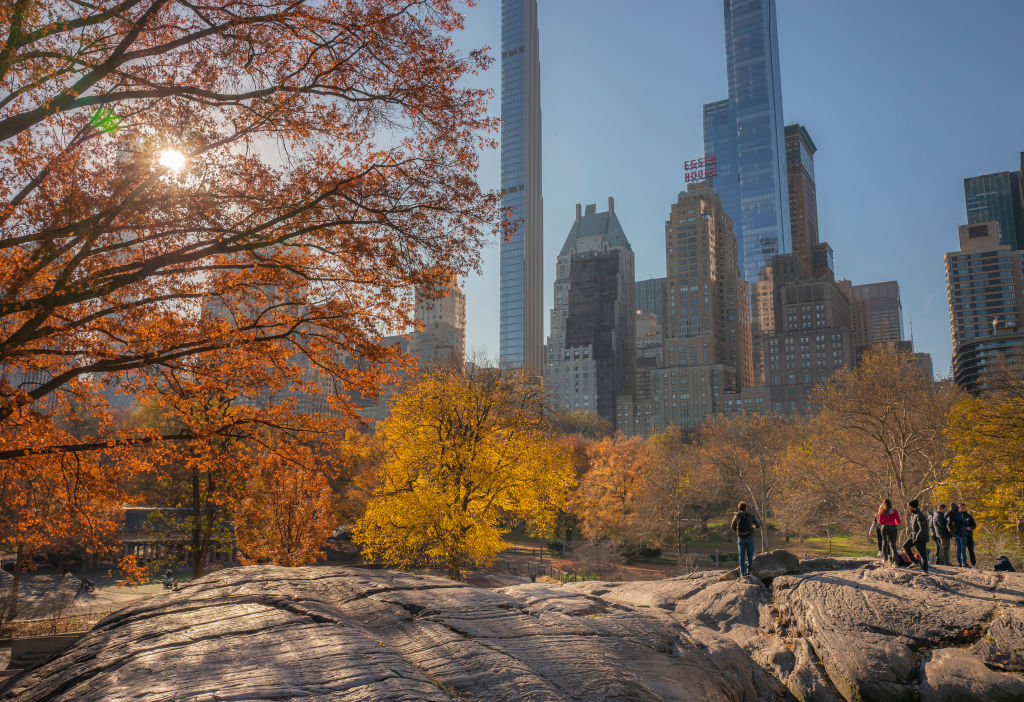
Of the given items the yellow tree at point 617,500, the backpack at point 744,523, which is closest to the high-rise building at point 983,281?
the yellow tree at point 617,500

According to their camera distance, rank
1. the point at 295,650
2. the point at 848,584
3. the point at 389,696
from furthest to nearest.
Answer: the point at 848,584 → the point at 295,650 → the point at 389,696

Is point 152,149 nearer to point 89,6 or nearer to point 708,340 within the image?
point 89,6

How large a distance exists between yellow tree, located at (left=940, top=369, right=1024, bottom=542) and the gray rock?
51.0 ft

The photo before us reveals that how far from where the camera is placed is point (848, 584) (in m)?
14.8

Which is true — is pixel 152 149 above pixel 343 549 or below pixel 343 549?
above

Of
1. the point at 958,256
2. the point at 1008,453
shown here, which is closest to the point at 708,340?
the point at 958,256

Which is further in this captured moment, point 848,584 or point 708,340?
point 708,340

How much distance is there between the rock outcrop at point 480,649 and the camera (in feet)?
16.5

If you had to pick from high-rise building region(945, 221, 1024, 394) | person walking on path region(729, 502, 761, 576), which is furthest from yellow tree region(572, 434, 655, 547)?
high-rise building region(945, 221, 1024, 394)

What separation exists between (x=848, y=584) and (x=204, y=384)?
15.5 m

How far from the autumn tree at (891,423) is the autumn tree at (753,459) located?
9.70 metres

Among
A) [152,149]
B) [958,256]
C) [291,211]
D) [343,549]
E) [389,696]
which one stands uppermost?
[958,256]

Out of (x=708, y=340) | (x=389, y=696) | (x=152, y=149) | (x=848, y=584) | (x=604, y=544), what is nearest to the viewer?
(x=389, y=696)

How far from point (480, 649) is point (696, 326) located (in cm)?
19165
